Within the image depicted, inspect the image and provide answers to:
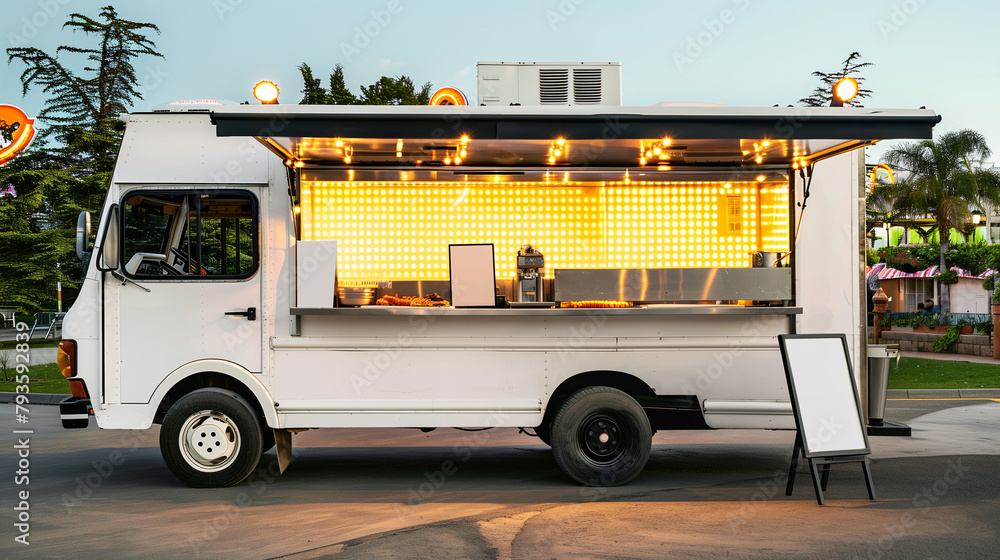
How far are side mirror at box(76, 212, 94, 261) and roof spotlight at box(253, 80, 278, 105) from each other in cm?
168

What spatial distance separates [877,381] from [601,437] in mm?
2480

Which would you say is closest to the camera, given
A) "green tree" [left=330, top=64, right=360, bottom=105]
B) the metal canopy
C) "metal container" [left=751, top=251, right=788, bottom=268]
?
the metal canopy

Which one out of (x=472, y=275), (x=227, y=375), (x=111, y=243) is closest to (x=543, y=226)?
(x=472, y=275)

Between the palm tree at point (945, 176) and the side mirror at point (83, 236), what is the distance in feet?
141

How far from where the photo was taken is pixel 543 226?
7.75m

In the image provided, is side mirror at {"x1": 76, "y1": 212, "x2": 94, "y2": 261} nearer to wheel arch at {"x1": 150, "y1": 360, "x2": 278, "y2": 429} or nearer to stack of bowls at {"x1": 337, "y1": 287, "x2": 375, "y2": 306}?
wheel arch at {"x1": 150, "y1": 360, "x2": 278, "y2": 429}

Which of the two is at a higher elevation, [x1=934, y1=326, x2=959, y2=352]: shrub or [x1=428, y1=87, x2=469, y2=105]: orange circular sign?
[x1=428, y1=87, x2=469, y2=105]: orange circular sign

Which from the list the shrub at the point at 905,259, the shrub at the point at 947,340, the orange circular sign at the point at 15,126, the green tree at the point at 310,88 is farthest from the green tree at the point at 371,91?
the shrub at the point at 905,259

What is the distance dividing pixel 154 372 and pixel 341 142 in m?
2.52

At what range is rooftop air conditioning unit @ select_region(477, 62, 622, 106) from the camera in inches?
288

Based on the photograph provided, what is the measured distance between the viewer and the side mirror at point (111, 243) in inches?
255

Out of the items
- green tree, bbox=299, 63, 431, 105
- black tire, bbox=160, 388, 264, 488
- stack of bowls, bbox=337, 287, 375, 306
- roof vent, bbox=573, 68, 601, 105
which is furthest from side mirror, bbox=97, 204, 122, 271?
green tree, bbox=299, 63, 431, 105

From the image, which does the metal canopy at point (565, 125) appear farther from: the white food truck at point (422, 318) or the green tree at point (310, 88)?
the green tree at point (310, 88)

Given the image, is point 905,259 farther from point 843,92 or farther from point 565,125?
point 565,125
